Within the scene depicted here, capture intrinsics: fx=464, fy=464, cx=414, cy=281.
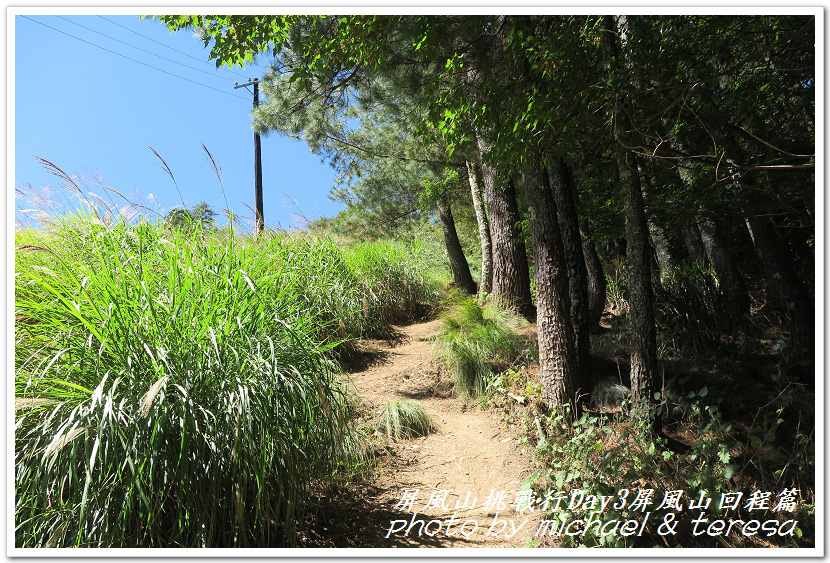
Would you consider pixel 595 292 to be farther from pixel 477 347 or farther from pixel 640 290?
pixel 640 290

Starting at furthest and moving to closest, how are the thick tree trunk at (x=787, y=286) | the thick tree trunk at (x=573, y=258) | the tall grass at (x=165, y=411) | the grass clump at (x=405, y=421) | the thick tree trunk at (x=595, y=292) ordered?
the thick tree trunk at (x=595, y=292), the thick tree trunk at (x=787, y=286), the thick tree trunk at (x=573, y=258), the grass clump at (x=405, y=421), the tall grass at (x=165, y=411)

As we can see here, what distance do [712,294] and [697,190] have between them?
1527 mm

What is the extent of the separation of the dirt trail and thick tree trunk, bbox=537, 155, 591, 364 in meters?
1.02

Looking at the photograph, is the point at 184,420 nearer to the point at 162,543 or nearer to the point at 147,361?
the point at 147,361

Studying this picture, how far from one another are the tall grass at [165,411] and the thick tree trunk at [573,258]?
2.43 metres

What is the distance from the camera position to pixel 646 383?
10.8ft

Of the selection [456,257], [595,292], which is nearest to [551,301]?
[595,292]

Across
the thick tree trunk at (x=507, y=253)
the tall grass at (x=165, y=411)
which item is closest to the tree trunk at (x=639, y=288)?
the tall grass at (x=165, y=411)

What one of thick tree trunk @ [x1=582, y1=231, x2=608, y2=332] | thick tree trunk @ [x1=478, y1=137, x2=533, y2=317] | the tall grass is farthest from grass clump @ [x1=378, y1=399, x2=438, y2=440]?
thick tree trunk @ [x1=478, y1=137, x2=533, y2=317]

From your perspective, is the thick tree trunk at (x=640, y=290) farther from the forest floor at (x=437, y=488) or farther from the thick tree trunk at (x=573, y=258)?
the forest floor at (x=437, y=488)

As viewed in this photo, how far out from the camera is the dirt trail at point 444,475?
2238 millimetres

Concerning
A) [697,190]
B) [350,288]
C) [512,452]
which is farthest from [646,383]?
[350,288]

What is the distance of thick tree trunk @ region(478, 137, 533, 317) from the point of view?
6441mm

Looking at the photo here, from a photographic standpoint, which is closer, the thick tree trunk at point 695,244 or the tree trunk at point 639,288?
the tree trunk at point 639,288
